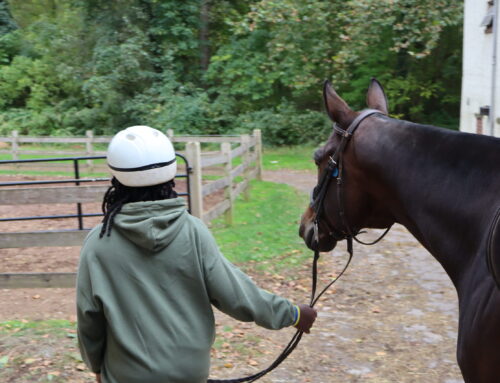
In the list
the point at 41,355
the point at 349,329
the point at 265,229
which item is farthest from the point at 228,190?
the point at 41,355

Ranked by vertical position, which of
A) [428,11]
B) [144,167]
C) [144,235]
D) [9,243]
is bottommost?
[9,243]

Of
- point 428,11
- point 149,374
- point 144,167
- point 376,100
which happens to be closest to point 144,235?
point 144,167

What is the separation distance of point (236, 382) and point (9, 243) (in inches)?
160

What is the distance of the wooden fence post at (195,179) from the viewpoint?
278 inches

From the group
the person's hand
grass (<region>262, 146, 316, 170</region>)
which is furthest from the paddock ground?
grass (<region>262, 146, 316, 170</region>)

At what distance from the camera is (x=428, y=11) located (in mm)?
17844

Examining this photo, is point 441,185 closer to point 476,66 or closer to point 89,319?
point 89,319

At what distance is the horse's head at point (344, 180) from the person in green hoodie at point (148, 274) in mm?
1113

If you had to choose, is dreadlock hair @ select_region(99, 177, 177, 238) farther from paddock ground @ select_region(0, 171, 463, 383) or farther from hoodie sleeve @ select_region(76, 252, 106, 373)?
paddock ground @ select_region(0, 171, 463, 383)

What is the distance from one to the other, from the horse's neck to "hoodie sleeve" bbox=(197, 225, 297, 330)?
31.3 inches

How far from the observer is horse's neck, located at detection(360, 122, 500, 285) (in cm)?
244

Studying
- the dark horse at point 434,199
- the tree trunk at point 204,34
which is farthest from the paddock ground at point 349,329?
the tree trunk at point 204,34

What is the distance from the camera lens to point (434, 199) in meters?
2.65

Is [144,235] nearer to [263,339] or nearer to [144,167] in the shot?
[144,167]
